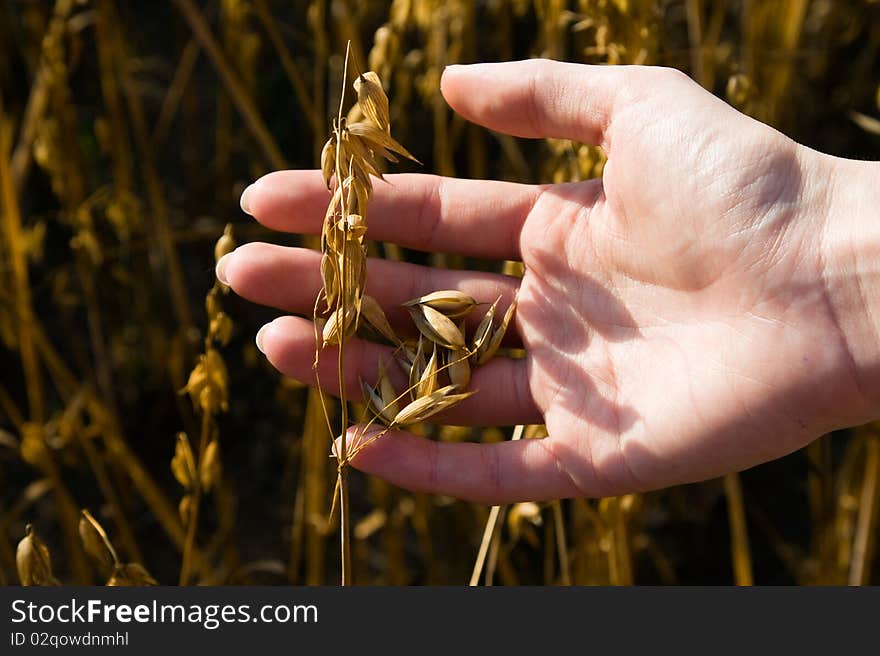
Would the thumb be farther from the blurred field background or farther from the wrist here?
the wrist

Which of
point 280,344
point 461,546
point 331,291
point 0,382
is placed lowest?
point 461,546

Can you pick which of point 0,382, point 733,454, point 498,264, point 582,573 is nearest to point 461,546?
point 582,573

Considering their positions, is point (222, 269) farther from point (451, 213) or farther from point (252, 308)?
point (252, 308)

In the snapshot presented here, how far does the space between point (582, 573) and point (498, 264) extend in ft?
2.27

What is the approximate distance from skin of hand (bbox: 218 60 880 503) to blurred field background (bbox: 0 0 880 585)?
0.18 feet

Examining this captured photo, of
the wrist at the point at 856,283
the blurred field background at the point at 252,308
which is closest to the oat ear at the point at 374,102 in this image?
the blurred field background at the point at 252,308

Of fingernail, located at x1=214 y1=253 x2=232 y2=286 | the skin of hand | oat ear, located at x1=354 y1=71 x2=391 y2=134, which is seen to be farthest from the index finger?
oat ear, located at x1=354 y1=71 x2=391 y2=134

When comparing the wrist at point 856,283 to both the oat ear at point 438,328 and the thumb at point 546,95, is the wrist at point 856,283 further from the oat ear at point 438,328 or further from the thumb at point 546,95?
the oat ear at point 438,328

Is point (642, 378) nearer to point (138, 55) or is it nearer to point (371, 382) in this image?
point (371, 382)

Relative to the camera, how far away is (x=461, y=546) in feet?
4.68

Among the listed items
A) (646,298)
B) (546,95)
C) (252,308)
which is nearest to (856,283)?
(646,298)

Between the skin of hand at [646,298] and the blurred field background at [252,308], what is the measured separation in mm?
54

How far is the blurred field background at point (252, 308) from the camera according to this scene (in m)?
1.04

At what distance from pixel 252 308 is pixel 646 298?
0.84m
